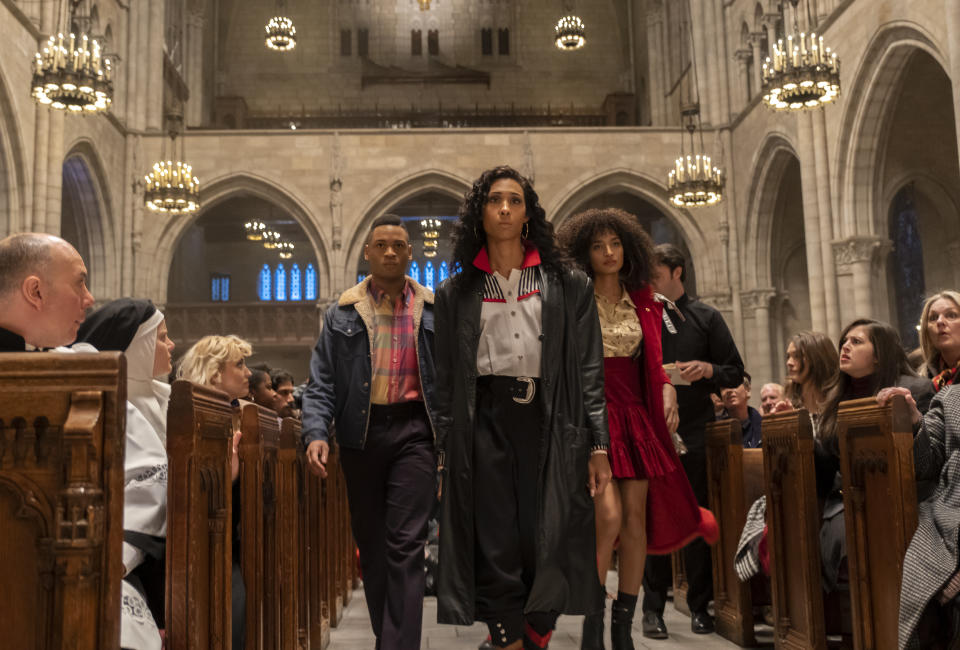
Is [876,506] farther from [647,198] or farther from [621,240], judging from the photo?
[647,198]

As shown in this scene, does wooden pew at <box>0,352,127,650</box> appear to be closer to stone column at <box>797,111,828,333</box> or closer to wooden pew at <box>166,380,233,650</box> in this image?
wooden pew at <box>166,380,233,650</box>

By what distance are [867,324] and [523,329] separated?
5.38 ft

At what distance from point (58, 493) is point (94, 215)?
17479 mm

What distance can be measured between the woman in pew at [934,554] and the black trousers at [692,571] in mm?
1612

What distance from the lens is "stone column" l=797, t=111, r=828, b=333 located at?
14969 millimetres

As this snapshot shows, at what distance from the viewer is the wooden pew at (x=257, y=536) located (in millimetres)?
2988

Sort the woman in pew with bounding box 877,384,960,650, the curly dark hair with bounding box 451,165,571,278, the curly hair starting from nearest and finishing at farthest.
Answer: the woman in pew with bounding box 877,384,960,650
the curly dark hair with bounding box 451,165,571,278
the curly hair

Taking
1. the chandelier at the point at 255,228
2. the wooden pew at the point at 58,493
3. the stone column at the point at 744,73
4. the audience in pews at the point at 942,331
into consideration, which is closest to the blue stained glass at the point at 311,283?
the chandelier at the point at 255,228

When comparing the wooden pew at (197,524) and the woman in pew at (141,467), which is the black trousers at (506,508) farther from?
the woman in pew at (141,467)

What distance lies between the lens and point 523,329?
10.2 feet

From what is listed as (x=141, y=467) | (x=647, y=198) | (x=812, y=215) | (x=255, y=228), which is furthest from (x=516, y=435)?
(x=255, y=228)

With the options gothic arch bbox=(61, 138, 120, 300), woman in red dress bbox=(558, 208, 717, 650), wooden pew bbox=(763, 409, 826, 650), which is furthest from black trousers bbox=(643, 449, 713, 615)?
gothic arch bbox=(61, 138, 120, 300)

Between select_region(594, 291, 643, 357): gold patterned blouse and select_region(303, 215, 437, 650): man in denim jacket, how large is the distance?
0.69 m

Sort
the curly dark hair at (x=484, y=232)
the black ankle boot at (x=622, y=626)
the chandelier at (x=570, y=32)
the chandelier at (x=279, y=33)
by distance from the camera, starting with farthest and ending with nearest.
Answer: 1. the chandelier at (x=570, y=32)
2. the chandelier at (x=279, y=33)
3. the black ankle boot at (x=622, y=626)
4. the curly dark hair at (x=484, y=232)
